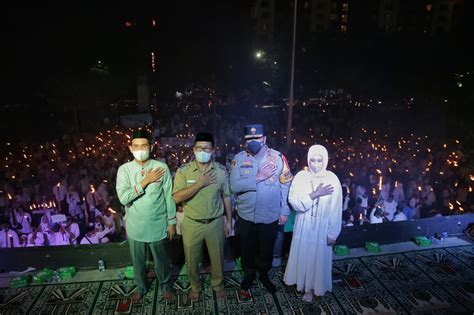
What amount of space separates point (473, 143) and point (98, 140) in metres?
17.0

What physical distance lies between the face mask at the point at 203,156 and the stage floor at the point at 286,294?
6.70 feet

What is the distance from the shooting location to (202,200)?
4633 mm

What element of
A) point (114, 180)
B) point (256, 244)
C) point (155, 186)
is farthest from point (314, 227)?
point (114, 180)

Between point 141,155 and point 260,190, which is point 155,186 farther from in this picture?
point 260,190

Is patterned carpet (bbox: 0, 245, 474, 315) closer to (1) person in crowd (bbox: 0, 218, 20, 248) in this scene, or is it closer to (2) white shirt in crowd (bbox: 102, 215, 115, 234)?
(1) person in crowd (bbox: 0, 218, 20, 248)

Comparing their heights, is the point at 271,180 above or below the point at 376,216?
above

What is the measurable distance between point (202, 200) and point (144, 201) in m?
0.76

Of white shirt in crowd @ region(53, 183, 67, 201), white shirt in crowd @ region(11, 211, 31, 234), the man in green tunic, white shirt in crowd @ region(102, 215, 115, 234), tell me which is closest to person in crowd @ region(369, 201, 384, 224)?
the man in green tunic

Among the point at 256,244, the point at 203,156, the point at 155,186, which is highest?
the point at 203,156

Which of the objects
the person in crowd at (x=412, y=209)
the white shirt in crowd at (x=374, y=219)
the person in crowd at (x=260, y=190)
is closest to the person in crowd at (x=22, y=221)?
the person in crowd at (x=260, y=190)

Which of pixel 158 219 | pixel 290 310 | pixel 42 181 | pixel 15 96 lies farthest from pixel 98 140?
pixel 290 310

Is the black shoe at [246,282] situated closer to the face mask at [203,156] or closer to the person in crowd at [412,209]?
the face mask at [203,156]

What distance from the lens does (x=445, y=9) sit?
53719 mm

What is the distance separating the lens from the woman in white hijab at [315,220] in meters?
4.61
